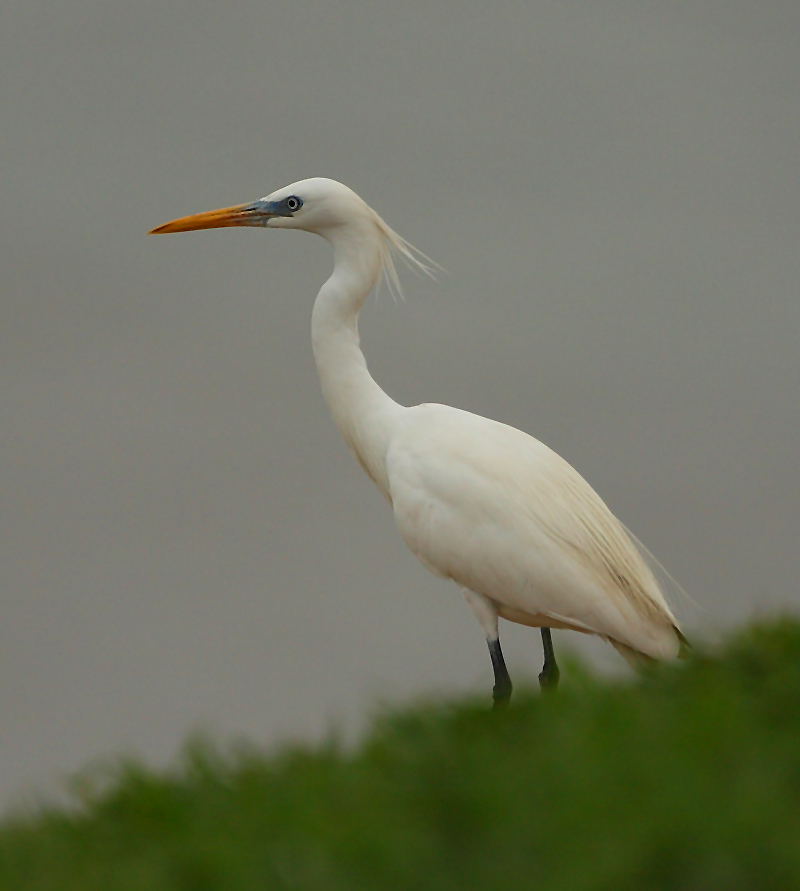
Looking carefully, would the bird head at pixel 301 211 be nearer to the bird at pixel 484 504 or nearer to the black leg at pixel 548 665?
the bird at pixel 484 504

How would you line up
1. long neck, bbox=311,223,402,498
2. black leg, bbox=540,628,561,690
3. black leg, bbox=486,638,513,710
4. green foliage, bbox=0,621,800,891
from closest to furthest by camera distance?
green foliage, bbox=0,621,800,891 < black leg, bbox=486,638,513,710 < black leg, bbox=540,628,561,690 < long neck, bbox=311,223,402,498

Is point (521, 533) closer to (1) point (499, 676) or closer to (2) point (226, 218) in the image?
(1) point (499, 676)

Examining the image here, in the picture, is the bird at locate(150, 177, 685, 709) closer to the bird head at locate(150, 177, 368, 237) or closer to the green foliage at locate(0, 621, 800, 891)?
the bird head at locate(150, 177, 368, 237)

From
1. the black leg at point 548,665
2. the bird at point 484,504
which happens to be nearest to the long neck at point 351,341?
the bird at point 484,504

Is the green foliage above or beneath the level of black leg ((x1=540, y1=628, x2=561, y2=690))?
above

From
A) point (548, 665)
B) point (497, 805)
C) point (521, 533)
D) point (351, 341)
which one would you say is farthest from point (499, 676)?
point (497, 805)

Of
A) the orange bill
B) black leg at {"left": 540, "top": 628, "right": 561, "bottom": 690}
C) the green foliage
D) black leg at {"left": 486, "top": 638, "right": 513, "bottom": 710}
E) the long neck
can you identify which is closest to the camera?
the green foliage

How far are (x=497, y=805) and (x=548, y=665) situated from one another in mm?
3339

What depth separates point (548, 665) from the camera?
5.95m

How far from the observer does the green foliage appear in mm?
2324

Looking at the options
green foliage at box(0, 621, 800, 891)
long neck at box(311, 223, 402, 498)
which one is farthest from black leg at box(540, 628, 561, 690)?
green foliage at box(0, 621, 800, 891)

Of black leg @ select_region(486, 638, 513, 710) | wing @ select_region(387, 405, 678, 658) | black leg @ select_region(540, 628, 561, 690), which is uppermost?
wing @ select_region(387, 405, 678, 658)

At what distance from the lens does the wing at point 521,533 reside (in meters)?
5.59

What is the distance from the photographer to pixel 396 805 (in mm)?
2850
